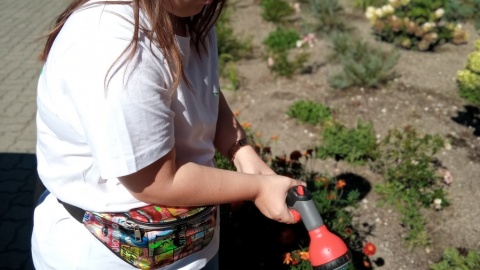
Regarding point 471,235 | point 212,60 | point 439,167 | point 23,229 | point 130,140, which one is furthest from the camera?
point 439,167

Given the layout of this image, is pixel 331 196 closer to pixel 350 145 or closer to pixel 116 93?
pixel 350 145

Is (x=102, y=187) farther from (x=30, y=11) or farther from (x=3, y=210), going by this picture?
(x=30, y=11)

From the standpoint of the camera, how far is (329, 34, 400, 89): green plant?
434 centimetres

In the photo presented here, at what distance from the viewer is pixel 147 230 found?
1220 millimetres

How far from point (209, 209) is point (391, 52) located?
148 inches

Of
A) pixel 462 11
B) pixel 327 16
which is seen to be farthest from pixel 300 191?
pixel 462 11

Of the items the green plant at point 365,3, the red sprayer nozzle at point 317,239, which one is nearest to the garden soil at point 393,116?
the green plant at point 365,3

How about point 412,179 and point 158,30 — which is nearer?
point 158,30

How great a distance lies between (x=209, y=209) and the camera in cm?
133

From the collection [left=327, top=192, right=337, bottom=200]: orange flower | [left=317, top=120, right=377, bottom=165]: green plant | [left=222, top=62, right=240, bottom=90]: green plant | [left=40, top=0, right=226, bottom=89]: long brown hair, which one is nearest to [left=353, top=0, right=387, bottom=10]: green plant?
[left=222, top=62, right=240, bottom=90]: green plant

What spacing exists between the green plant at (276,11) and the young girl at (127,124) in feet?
14.8

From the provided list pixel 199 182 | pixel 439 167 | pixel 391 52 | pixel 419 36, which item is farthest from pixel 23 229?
pixel 419 36

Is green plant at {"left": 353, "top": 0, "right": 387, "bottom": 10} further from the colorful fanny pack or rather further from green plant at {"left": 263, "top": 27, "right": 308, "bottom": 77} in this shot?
the colorful fanny pack

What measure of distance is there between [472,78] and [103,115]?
2.93 m
